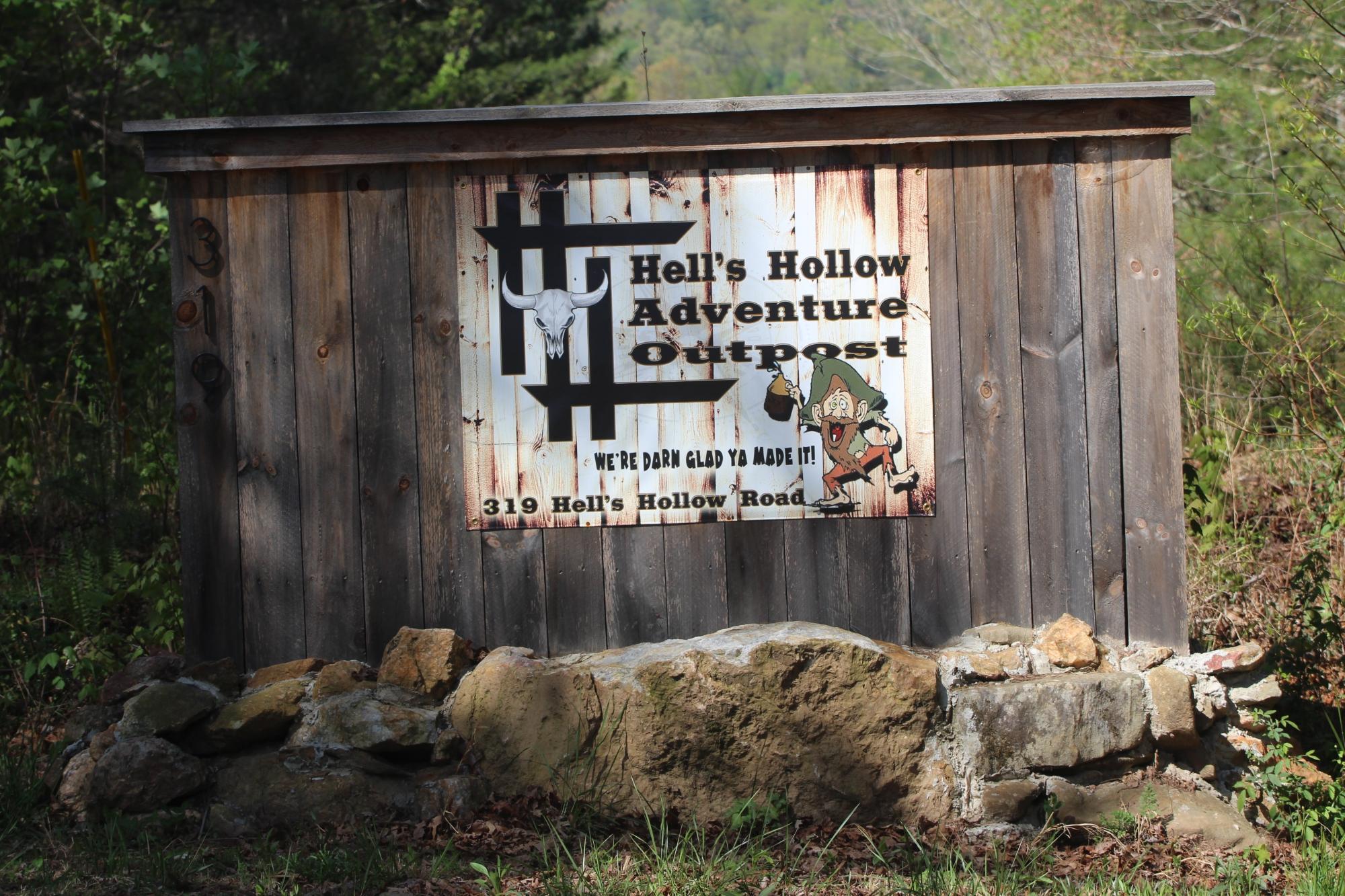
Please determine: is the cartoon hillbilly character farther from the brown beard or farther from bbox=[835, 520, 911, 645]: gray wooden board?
bbox=[835, 520, 911, 645]: gray wooden board

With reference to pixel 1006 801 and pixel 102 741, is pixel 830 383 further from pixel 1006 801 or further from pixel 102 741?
pixel 102 741

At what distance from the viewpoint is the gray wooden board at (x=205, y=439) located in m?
4.46

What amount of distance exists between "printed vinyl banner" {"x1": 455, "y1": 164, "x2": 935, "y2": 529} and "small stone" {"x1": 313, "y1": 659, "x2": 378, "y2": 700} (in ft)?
2.96

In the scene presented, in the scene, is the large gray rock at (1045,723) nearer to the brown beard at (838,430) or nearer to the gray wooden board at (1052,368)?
the gray wooden board at (1052,368)

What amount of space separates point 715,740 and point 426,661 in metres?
1.11

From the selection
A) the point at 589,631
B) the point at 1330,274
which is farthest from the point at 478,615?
the point at 1330,274

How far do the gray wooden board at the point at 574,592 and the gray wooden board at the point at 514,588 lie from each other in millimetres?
33

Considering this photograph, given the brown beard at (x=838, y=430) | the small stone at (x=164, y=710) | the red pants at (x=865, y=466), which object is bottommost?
the small stone at (x=164, y=710)

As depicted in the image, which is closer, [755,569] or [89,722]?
[89,722]

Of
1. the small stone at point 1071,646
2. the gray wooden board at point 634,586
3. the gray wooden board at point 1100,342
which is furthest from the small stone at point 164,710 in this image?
the gray wooden board at point 1100,342

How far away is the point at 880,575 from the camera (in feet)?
14.7

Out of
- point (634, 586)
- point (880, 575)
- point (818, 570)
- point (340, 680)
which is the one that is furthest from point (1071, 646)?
point (340, 680)

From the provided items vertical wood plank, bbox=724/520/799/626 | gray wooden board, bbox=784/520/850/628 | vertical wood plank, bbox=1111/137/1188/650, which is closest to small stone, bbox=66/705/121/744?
vertical wood plank, bbox=724/520/799/626

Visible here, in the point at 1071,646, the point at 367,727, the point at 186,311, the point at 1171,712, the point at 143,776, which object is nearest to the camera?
the point at 143,776
